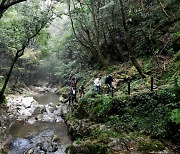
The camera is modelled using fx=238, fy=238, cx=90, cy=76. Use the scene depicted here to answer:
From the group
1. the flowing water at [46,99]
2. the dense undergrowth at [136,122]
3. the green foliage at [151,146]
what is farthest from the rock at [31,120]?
the green foliage at [151,146]

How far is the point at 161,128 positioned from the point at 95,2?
55.8 ft

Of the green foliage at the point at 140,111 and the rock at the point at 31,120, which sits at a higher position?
the green foliage at the point at 140,111

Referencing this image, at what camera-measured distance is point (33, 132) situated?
14.7 meters

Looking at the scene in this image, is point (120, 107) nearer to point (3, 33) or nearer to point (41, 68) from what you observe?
point (3, 33)

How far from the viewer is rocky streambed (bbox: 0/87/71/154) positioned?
453 inches

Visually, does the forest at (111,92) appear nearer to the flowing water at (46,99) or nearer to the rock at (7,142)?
the rock at (7,142)

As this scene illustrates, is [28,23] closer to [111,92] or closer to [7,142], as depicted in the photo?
[111,92]

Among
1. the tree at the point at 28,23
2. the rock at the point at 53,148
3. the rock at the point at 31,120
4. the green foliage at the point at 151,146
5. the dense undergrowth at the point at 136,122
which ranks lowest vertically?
the rock at the point at 53,148

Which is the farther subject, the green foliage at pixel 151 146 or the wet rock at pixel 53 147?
the wet rock at pixel 53 147

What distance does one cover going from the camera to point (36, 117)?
18.5 m

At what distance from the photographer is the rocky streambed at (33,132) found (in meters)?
11.5

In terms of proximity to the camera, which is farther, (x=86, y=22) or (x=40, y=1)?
(x=86, y=22)

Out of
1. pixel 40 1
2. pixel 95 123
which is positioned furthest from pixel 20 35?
pixel 95 123

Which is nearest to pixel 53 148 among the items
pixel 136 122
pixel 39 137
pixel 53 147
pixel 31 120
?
pixel 53 147
